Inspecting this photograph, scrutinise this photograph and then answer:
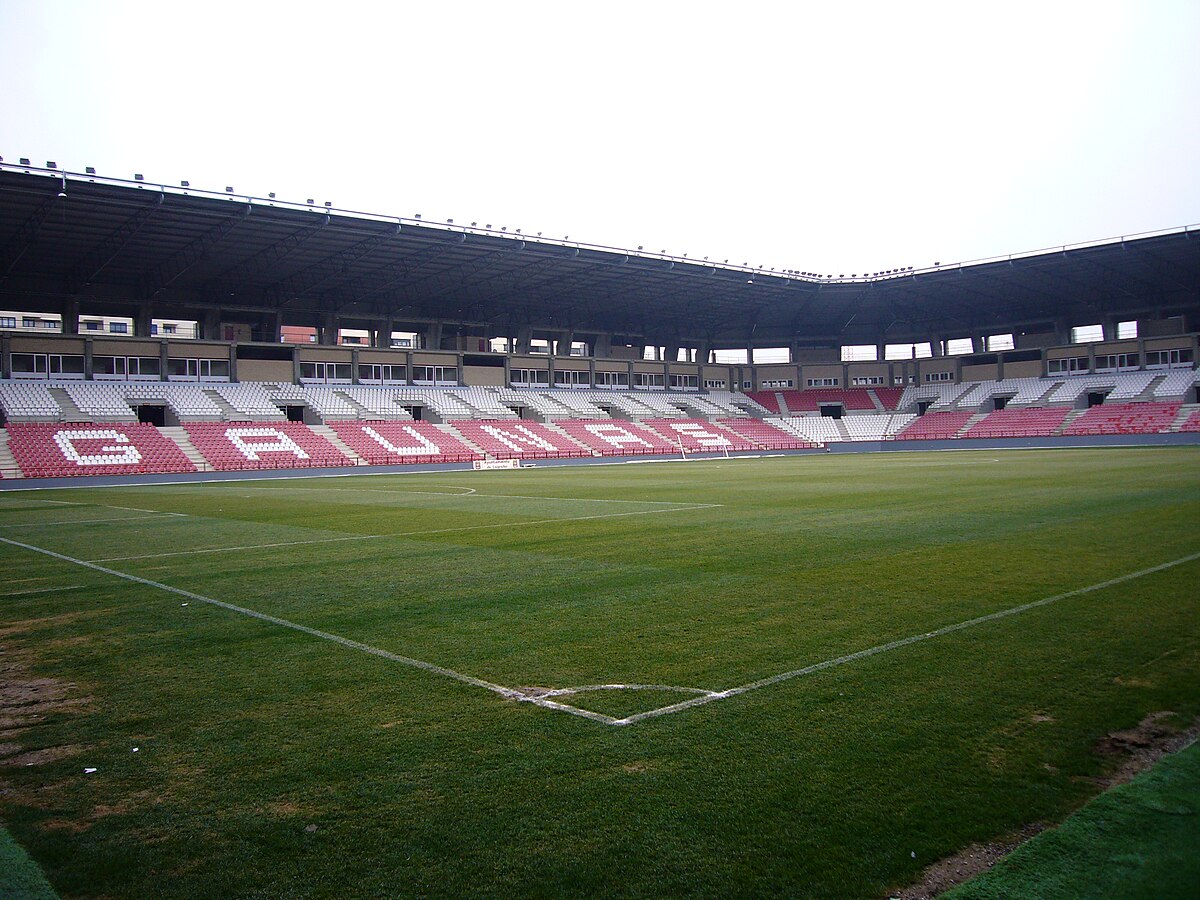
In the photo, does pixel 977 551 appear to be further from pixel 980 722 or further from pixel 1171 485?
pixel 1171 485

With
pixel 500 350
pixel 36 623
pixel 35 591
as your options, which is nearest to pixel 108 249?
pixel 500 350

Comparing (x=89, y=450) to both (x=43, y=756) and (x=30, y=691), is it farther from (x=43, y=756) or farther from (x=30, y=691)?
(x=43, y=756)

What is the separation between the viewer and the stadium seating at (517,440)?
53.0 meters

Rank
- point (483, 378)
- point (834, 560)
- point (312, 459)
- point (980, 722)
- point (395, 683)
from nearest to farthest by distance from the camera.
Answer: point (980, 722), point (395, 683), point (834, 560), point (312, 459), point (483, 378)

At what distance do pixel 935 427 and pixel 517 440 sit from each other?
125 feet

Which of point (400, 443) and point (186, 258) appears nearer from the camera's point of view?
point (186, 258)

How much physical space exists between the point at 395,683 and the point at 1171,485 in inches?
827

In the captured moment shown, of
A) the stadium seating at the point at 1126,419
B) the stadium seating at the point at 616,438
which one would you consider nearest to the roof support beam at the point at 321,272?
the stadium seating at the point at 616,438

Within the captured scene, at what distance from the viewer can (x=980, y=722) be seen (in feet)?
15.3

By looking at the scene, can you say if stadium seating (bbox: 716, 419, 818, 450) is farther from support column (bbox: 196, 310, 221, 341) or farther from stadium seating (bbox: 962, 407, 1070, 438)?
support column (bbox: 196, 310, 221, 341)

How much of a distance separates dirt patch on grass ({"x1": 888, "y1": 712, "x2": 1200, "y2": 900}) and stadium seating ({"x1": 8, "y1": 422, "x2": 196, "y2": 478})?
143 ft

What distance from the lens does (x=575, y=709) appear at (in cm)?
512

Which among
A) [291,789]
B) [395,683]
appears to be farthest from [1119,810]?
[395,683]

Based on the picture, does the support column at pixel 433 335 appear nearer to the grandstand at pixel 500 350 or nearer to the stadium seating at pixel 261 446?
the grandstand at pixel 500 350
